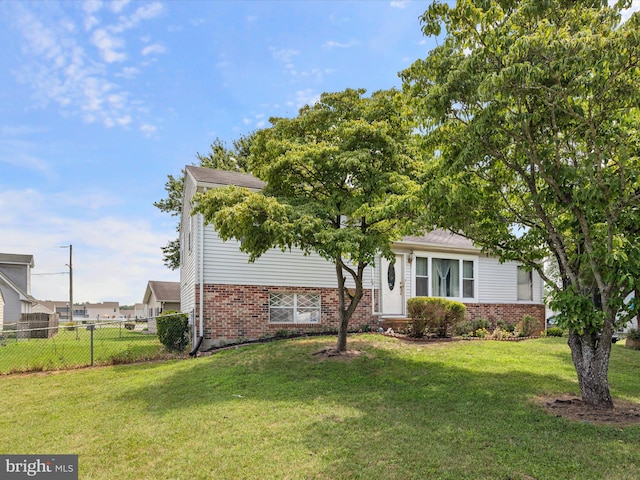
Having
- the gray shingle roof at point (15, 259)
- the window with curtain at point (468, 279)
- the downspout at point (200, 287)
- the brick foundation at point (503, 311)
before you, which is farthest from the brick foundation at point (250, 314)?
the gray shingle roof at point (15, 259)

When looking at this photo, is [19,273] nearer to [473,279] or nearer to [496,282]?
[473,279]

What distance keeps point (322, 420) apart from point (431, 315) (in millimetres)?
7312

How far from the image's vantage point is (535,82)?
520 centimetres

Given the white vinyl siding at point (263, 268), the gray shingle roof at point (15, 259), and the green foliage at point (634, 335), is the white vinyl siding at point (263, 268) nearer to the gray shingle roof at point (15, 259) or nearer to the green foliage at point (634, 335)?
the green foliage at point (634, 335)

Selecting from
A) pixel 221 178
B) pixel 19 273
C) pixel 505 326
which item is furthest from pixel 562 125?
pixel 19 273

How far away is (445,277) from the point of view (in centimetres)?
1631

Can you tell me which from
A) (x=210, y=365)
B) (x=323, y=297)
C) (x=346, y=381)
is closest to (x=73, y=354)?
(x=210, y=365)

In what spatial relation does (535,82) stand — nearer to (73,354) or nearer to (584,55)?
(584,55)

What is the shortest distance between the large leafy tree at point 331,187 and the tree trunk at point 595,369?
3.17m

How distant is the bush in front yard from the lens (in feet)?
40.0

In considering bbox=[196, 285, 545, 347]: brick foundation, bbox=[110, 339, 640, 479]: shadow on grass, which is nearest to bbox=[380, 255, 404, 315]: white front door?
bbox=[196, 285, 545, 347]: brick foundation

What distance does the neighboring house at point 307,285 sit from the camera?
41.0ft

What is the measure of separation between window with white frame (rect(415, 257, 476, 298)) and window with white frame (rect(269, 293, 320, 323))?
161 inches

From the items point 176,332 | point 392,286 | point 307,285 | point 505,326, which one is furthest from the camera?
point 505,326
